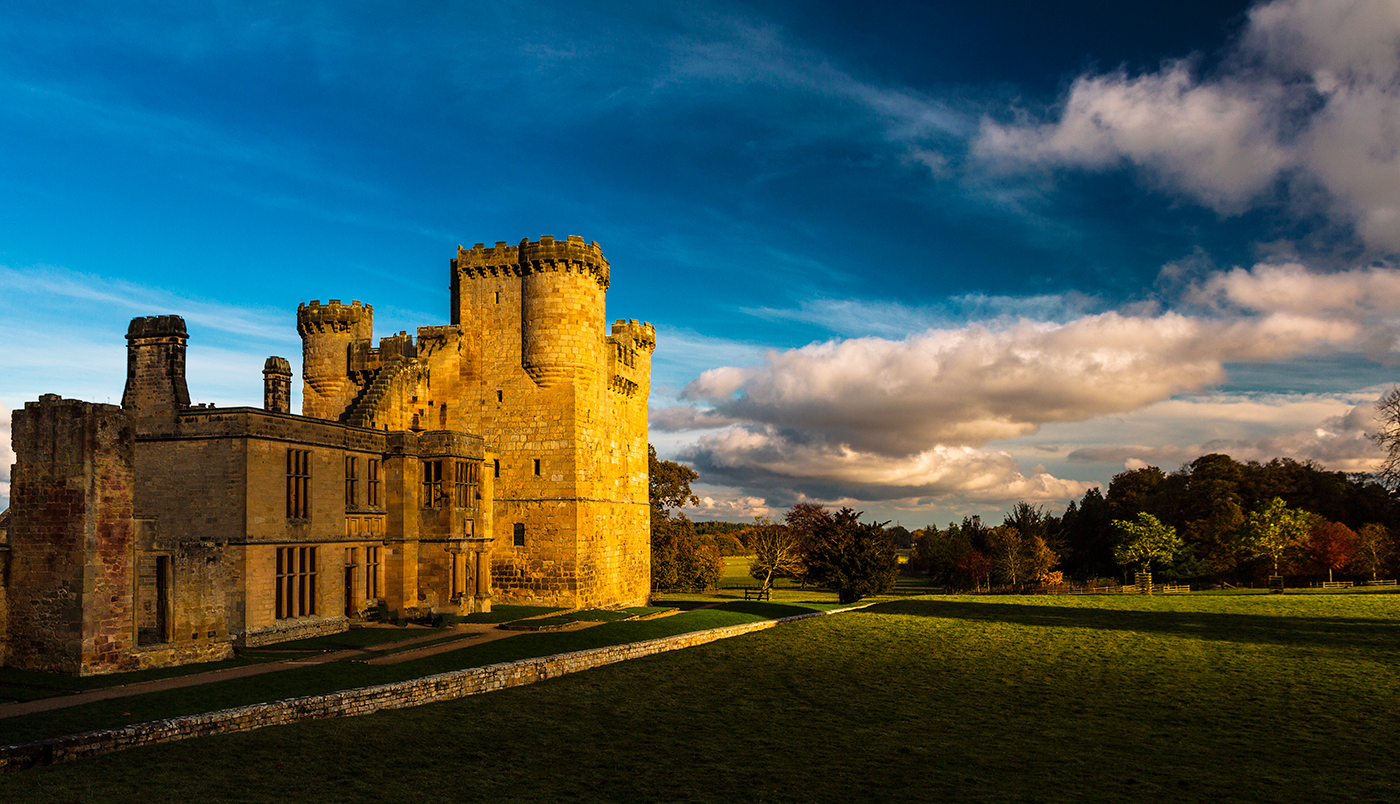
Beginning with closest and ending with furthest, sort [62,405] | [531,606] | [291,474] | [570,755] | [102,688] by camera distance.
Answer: [570,755]
[102,688]
[62,405]
[291,474]
[531,606]

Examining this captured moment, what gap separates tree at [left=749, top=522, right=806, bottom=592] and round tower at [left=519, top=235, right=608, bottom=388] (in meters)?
25.5

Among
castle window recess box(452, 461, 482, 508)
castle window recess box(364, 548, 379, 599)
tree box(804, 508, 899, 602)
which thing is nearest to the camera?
castle window recess box(364, 548, 379, 599)

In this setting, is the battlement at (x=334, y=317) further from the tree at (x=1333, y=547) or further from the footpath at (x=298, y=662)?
the tree at (x=1333, y=547)

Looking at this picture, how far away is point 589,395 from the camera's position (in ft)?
133

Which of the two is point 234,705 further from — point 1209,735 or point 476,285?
point 476,285

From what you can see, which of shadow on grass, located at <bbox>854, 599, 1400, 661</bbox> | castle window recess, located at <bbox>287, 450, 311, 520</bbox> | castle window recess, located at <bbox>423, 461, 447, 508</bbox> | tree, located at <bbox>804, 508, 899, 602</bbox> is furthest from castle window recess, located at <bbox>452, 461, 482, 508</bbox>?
tree, located at <bbox>804, 508, 899, 602</bbox>

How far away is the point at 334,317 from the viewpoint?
147 ft

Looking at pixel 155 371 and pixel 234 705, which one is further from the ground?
pixel 155 371

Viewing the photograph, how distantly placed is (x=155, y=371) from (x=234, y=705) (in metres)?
15.9

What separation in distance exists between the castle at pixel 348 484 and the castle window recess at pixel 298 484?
0.07 metres

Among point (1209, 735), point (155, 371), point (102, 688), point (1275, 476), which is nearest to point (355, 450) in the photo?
point (155, 371)

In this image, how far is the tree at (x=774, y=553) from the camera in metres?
60.6

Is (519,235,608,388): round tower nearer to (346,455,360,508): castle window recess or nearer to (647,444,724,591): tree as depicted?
(346,455,360,508): castle window recess

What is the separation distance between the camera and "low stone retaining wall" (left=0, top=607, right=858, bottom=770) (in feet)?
45.2
